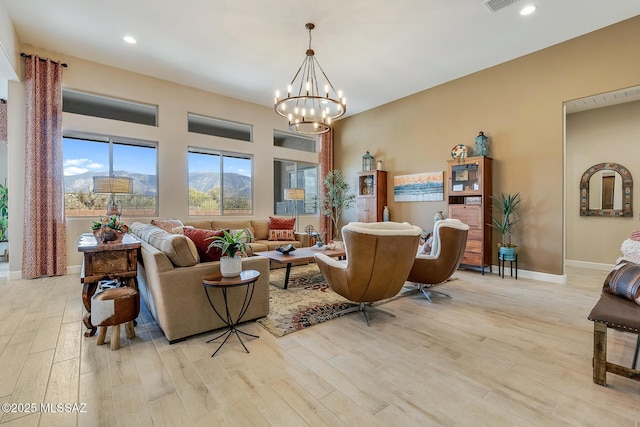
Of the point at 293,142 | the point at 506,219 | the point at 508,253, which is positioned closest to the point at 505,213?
the point at 506,219

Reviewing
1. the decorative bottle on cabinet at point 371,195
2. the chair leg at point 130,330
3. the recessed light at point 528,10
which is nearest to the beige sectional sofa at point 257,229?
the decorative bottle on cabinet at point 371,195

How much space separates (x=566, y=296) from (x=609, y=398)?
8.50 feet

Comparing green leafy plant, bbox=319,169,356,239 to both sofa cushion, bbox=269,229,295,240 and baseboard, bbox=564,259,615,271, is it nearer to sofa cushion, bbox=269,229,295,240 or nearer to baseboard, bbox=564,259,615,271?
sofa cushion, bbox=269,229,295,240

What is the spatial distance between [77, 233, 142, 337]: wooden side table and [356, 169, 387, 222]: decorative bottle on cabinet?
526 centimetres

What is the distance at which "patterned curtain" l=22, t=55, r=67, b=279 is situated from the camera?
180 inches

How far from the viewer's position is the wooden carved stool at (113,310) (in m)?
2.38

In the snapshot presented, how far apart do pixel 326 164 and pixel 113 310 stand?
21.9 feet

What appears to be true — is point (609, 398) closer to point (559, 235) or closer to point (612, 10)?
point (559, 235)

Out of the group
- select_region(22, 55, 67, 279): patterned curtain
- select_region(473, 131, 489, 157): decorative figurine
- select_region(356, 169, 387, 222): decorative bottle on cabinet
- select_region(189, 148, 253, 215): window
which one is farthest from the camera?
select_region(356, 169, 387, 222): decorative bottle on cabinet

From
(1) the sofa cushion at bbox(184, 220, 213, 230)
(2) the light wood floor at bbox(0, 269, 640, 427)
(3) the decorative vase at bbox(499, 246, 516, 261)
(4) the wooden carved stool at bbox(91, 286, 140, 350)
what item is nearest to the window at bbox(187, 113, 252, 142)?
(1) the sofa cushion at bbox(184, 220, 213, 230)

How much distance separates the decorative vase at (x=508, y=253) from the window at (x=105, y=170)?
6.51 meters

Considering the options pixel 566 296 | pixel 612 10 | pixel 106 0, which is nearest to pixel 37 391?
pixel 106 0

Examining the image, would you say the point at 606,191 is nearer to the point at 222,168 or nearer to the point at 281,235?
the point at 281,235

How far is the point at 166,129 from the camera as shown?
585 cm
